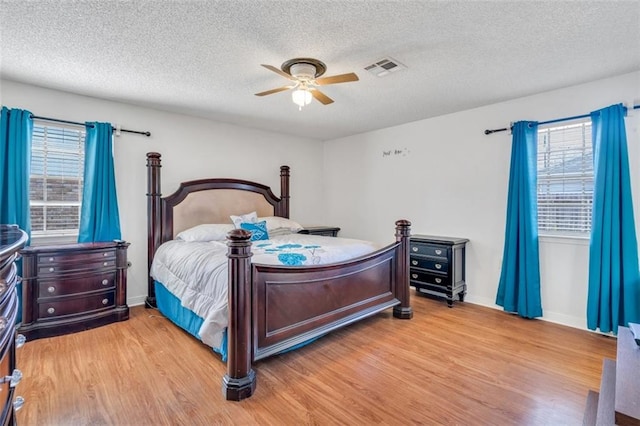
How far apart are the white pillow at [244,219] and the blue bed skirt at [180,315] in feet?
3.88

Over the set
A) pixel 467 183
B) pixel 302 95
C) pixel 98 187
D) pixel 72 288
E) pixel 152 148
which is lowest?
pixel 72 288

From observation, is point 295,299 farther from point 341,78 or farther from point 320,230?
point 320,230

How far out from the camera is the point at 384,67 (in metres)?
2.72

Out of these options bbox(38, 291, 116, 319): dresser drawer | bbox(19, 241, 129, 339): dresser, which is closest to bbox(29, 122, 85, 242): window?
bbox(19, 241, 129, 339): dresser

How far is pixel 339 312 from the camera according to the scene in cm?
288

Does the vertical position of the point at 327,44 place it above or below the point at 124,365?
above

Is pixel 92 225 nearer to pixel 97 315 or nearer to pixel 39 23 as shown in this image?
pixel 97 315

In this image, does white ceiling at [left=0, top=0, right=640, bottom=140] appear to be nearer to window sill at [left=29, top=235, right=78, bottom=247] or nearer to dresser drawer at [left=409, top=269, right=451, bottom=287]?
window sill at [left=29, top=235, right=78, bottom=247]

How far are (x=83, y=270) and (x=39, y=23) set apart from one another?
217 centimetres

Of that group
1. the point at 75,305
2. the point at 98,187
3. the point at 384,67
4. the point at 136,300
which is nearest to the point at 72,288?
the point at 75,305

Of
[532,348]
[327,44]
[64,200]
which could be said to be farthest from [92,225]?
[532,348]

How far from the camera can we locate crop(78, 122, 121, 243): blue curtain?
134 inches

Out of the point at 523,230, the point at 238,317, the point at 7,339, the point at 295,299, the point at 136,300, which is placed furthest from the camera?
the point at 136,300

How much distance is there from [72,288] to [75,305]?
18 centimetres
